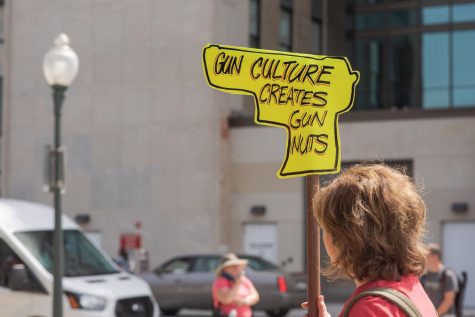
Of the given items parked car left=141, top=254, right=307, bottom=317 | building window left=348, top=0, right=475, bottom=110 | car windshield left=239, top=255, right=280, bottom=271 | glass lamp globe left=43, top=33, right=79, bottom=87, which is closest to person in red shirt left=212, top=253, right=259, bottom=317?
glass lamp globe left=43, top=33, right=79, bottom=87

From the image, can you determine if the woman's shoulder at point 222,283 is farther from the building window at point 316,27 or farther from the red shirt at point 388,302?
the building window at point 316,27

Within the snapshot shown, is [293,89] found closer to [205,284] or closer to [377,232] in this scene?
[377,232]

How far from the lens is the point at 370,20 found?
125ft

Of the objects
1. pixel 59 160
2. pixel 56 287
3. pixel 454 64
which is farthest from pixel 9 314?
pixel 454 64

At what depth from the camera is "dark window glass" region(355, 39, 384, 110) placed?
37844 millimetres

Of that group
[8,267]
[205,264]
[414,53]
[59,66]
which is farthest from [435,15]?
[8,267]

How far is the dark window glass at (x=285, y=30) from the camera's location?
34.7m

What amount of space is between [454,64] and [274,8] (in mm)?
6494

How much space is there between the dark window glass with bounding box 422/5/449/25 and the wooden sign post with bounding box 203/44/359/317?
32.9 m

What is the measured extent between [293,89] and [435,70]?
3215cm

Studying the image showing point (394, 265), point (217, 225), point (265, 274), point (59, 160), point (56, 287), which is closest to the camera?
point (394, 265)

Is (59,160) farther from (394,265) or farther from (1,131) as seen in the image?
(1,131)

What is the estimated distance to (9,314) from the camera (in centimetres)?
1214

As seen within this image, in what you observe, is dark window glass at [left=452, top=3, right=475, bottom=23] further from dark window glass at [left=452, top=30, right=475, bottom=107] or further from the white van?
the white van
